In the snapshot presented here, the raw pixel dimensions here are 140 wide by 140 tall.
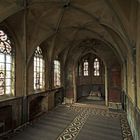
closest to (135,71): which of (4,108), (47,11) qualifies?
(47,11)

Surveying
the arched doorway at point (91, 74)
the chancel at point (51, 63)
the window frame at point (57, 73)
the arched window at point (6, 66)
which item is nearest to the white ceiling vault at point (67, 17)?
the chancel at point (51, 63)

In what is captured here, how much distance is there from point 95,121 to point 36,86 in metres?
4.53

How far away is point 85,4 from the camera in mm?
6668

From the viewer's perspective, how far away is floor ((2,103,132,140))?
21.1ft

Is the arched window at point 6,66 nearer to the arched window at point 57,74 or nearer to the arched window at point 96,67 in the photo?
the arched window at point 57,74

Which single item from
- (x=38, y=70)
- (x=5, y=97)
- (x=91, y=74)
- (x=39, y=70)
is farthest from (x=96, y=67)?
(x=5, y=97)

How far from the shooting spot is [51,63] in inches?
453

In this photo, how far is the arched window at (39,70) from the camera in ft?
32.2

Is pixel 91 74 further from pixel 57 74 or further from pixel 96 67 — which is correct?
pixel 57 74

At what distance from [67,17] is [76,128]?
6.14 m

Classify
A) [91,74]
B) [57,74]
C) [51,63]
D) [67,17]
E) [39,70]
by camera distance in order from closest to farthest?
1. [67,17]
2. [39,70]
3. [51,63]
4. [57,74]
5. [91,74]

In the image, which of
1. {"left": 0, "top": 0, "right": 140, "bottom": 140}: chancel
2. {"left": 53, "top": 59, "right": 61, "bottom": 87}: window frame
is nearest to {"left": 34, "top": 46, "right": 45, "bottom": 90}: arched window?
{"left": 0, "top": 0, "right": 140, "bottom": 140}: chancel

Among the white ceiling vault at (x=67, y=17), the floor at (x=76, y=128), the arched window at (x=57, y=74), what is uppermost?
the white ceiling vault at (x=67, y=17)

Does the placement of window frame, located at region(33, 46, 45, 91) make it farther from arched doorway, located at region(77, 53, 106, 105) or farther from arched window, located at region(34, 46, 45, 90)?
arched doorway, located at region(77, 53, 106, 105)
